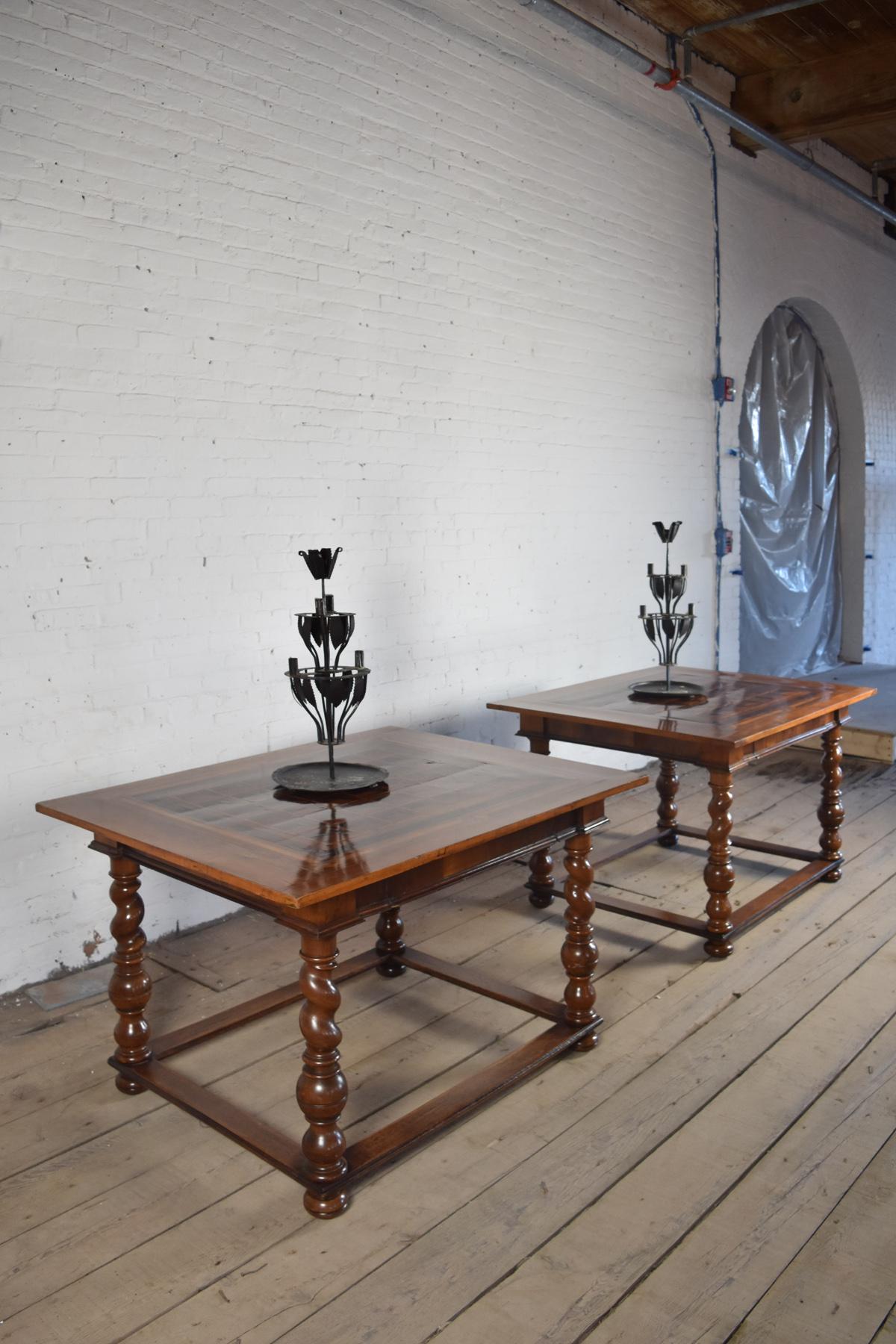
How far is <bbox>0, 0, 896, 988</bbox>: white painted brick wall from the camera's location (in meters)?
3.10

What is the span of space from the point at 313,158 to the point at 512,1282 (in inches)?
136

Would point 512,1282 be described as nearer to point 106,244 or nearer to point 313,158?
point 106,244

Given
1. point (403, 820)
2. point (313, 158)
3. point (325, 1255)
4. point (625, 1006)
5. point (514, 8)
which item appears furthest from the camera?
point (514, 8)

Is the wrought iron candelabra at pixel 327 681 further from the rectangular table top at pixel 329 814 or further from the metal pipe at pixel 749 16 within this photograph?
the metal pipe at pixel 749 16

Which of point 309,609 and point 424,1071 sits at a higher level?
point 309,609

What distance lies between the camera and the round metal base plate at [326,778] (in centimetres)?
255

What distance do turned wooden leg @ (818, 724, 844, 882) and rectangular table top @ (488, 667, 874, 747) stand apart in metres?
0.16

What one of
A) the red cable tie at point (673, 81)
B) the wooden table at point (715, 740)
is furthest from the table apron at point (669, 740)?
the red cable tie at point (673, 81)

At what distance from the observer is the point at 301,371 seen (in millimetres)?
3768

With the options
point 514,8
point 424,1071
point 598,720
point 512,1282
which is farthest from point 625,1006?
point 514,8

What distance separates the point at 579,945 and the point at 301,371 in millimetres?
2203

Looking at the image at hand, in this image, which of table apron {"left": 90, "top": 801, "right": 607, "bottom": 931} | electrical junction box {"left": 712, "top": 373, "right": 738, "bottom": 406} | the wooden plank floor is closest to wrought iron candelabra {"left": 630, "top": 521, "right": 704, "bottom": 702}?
the wooden plank floor

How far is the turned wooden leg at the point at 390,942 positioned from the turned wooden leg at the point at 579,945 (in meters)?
0.61

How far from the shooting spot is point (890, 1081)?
8.39 ft
